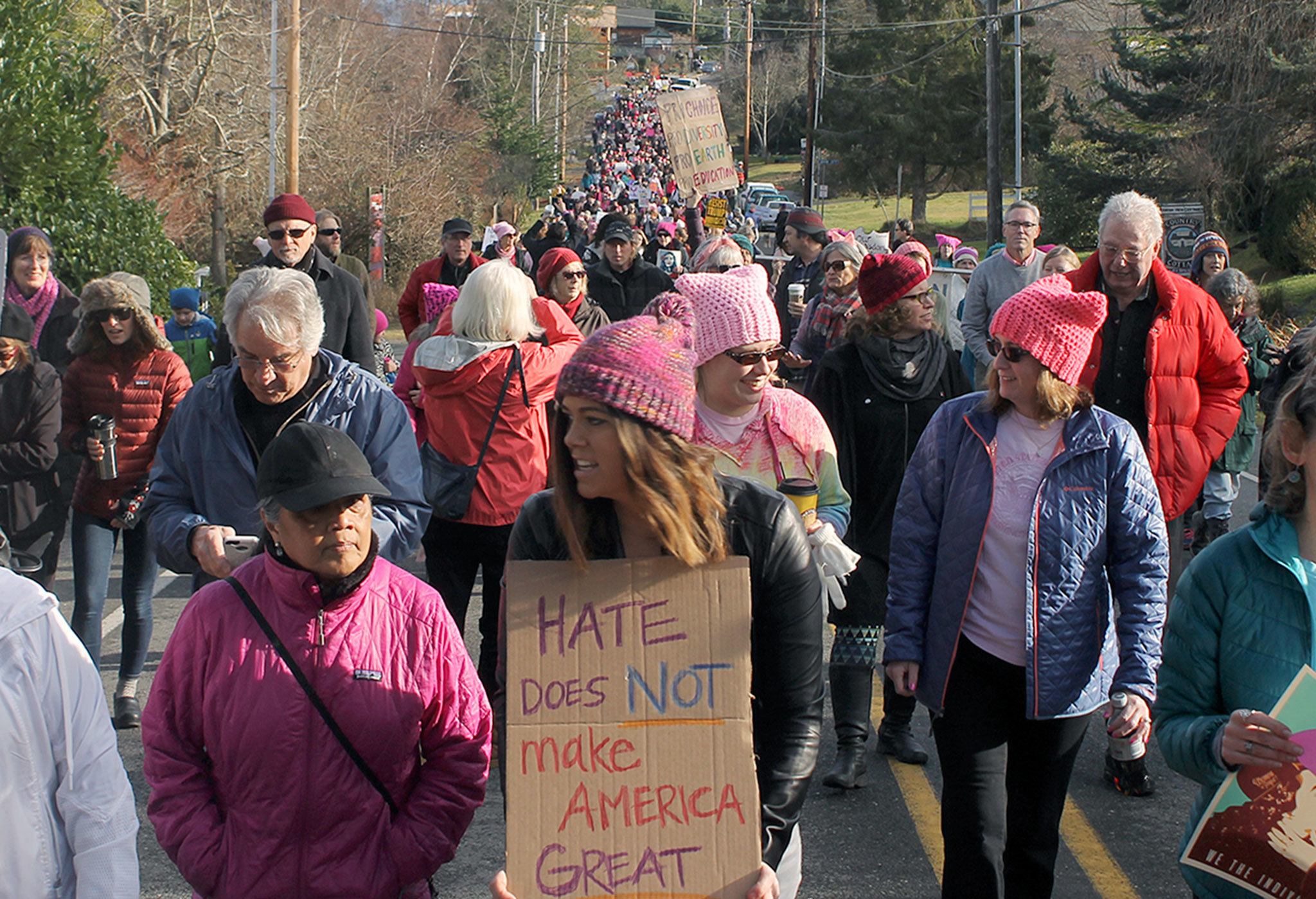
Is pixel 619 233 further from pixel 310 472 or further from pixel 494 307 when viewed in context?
pixel 310 472

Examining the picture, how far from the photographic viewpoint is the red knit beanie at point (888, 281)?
5.26m

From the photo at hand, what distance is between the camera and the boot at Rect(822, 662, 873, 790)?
5348 mm

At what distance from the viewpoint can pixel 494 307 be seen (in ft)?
18.1

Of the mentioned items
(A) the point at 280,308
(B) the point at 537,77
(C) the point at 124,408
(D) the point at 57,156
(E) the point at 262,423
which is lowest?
(C) the point at 124,408

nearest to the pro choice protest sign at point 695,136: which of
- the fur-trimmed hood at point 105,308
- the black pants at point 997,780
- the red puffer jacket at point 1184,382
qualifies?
the fur-trimmed hood at point 105,308

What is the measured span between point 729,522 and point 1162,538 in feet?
5.26

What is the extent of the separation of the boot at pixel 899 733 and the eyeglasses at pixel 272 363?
271 centimetres

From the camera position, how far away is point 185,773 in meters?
2.90

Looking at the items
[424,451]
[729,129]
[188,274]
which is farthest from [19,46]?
[729,129]

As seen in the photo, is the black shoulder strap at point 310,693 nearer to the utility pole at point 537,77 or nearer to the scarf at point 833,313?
the scarf at point 833,313

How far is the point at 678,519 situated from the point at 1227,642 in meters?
1.08

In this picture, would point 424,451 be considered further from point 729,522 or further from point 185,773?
point 729,522

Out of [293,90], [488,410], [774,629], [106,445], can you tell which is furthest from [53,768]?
[293,90]

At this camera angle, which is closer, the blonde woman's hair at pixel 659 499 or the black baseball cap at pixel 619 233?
the blonde woman's hair at pixel 659 499
